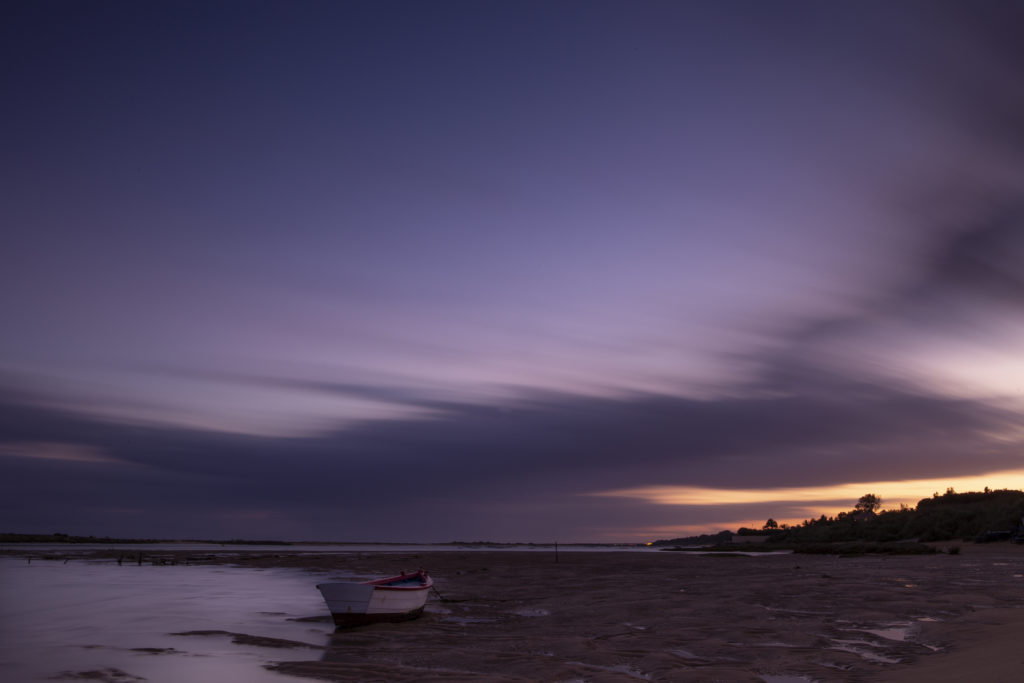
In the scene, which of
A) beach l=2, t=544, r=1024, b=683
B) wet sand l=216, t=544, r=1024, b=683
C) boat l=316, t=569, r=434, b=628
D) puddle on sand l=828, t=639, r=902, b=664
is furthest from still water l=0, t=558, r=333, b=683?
puddle on sand l=828, t=639, r=902, b=664

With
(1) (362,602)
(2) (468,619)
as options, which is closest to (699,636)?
(2) (468,619)

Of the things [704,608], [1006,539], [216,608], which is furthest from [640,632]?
[1006,539]

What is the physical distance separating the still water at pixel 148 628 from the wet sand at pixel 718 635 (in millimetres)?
1681

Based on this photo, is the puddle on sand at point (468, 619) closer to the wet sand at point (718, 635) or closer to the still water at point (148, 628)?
the wet sand at point (718, 635)

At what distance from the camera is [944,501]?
84.4 m

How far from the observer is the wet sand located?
1310cm

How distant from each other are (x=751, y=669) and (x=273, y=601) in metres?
25.7

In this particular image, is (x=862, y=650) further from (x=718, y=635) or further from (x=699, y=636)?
(x=699, y=636)

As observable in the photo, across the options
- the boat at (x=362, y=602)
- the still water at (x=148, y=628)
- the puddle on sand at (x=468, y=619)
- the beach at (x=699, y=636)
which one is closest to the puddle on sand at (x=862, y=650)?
the beach at (x=699, y=636)

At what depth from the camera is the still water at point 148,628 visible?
50.8 feet

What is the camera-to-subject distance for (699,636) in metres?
17.8

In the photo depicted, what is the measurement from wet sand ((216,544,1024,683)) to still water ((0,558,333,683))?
5.51ft

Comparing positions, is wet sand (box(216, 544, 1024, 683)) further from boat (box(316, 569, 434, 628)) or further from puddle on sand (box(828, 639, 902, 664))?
boat (box(316, 569, 434, 628))

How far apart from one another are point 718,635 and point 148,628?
60.2 ft
